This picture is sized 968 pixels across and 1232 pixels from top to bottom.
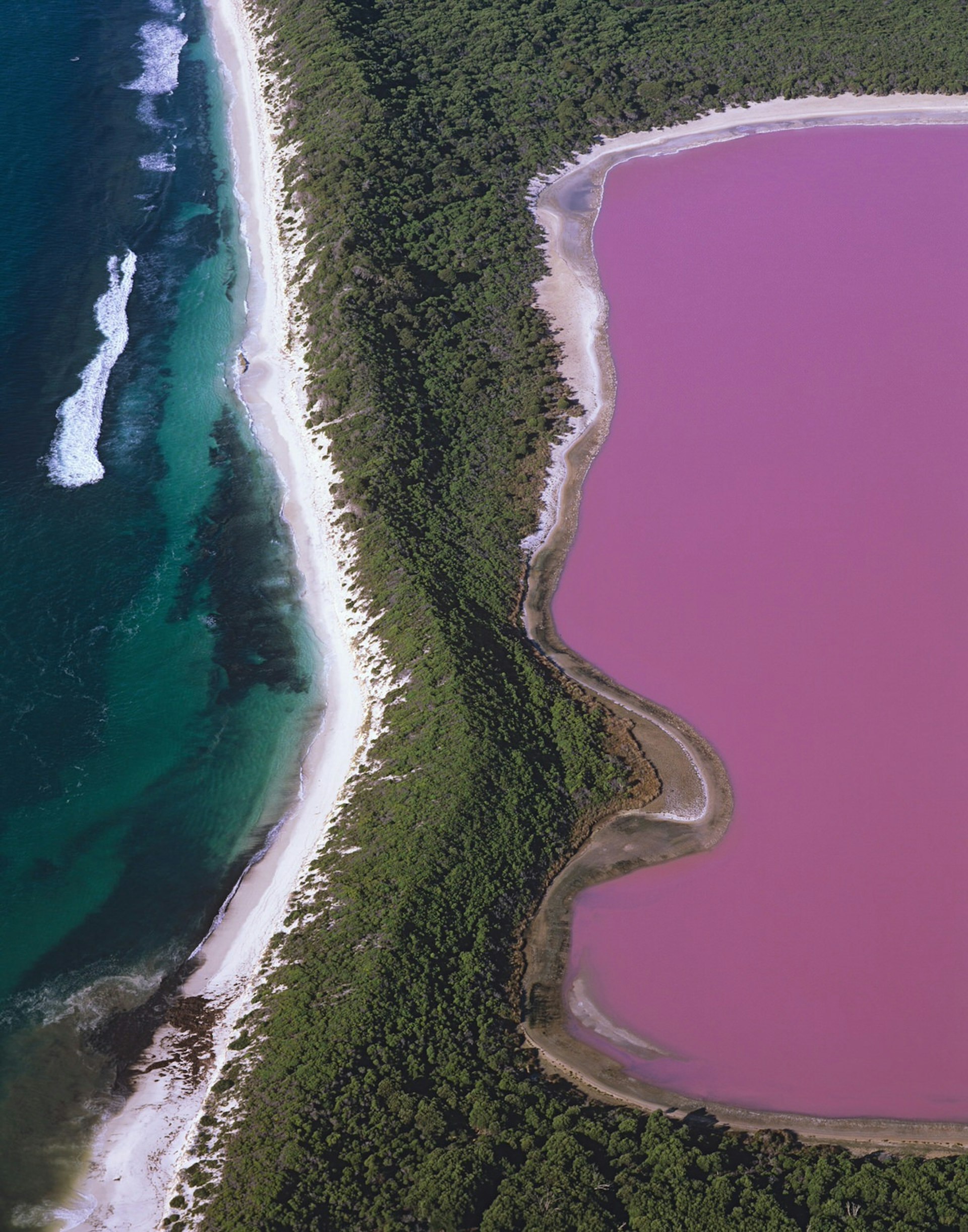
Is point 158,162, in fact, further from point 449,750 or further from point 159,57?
point 449,750

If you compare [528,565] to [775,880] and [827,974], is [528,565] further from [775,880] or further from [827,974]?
[827,974]

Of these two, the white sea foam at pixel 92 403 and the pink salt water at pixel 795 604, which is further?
the white sea foam at pixel 92 403

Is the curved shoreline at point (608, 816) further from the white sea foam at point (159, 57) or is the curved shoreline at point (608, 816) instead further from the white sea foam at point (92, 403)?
the white sea foam at point (159, 57)

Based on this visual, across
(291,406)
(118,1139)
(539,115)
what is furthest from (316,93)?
(118,1139)

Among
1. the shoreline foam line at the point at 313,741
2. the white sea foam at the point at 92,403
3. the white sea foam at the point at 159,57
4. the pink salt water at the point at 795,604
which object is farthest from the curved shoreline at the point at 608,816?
the white sea foam at the point at 159,57

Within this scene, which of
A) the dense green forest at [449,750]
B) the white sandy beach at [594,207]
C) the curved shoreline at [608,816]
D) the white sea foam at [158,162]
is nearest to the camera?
the dense green forest at [449,750]
